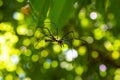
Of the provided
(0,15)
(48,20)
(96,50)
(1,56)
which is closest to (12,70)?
(1,56)

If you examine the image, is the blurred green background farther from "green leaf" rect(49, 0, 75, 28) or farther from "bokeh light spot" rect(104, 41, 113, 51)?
"green leaf" rect(49, 0, 75, 28)

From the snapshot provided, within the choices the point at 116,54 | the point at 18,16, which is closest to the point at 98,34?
the point at 116,54

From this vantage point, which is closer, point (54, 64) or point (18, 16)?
point (54, 64)

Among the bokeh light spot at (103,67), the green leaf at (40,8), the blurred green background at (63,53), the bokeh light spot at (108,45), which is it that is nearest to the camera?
the green leaf at (40,8)

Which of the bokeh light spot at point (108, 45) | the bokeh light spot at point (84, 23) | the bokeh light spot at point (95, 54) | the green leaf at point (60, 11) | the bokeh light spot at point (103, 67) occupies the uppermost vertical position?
the green leaf at point (60, 11)

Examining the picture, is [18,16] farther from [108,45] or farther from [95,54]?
[108,45]

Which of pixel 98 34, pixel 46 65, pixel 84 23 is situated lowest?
pixel 46 65

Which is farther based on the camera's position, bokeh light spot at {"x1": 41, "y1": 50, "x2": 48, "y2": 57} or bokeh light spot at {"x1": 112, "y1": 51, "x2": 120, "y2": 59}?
bokeh light spot at {"x1": 112, "y1": 51, "x2": 120, "y2": 59}

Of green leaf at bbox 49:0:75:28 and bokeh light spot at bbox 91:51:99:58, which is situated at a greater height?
green leaf at bbox 49:0:75:28

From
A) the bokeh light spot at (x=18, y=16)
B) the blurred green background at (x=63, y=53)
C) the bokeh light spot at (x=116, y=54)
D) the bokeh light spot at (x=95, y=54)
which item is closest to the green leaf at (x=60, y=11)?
the blurred green background at (x=63, y=53)

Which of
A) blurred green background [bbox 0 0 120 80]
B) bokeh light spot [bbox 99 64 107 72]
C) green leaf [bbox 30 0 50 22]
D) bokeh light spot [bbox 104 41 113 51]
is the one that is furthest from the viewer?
bokeh light spot [bbox 104 41 113 51]

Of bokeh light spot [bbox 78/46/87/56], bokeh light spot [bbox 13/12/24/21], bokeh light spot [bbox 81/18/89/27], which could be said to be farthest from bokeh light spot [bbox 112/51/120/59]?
bokeh light spot [bbox 13/12/24/21]

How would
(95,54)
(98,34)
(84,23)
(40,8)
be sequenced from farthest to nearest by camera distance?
(84,23), (98,34), (95,54), (40,8)

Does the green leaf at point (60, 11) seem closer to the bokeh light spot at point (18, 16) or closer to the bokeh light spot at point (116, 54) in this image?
the bokeh light spot at point (18, 16)
